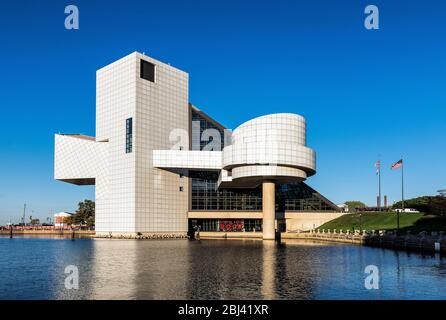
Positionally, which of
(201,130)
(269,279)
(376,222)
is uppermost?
(201,130)

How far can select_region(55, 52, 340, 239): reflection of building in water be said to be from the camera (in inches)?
3863

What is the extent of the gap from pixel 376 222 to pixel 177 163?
49.5 m

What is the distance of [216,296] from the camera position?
27953 millimetres

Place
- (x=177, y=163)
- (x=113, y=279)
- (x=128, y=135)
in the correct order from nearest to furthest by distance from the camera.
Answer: (x=113, y=279), (x=128, y=135), (x=177, y=163)

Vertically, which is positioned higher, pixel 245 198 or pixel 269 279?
pixel 245 198

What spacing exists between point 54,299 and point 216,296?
368 inches

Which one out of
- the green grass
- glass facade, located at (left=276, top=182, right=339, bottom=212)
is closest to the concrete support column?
the green grass

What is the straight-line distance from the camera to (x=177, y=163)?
10944cm

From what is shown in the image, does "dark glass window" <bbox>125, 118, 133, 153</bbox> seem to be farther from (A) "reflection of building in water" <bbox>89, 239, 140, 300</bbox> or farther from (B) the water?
(A) "reflection of building in water" <bbox>89, 239, 140, 300</bbox>

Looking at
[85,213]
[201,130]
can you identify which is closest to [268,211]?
[201,130]

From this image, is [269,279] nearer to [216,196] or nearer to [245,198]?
[216,196]

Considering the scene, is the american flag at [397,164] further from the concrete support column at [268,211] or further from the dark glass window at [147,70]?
the dark glass window at [147,70]
